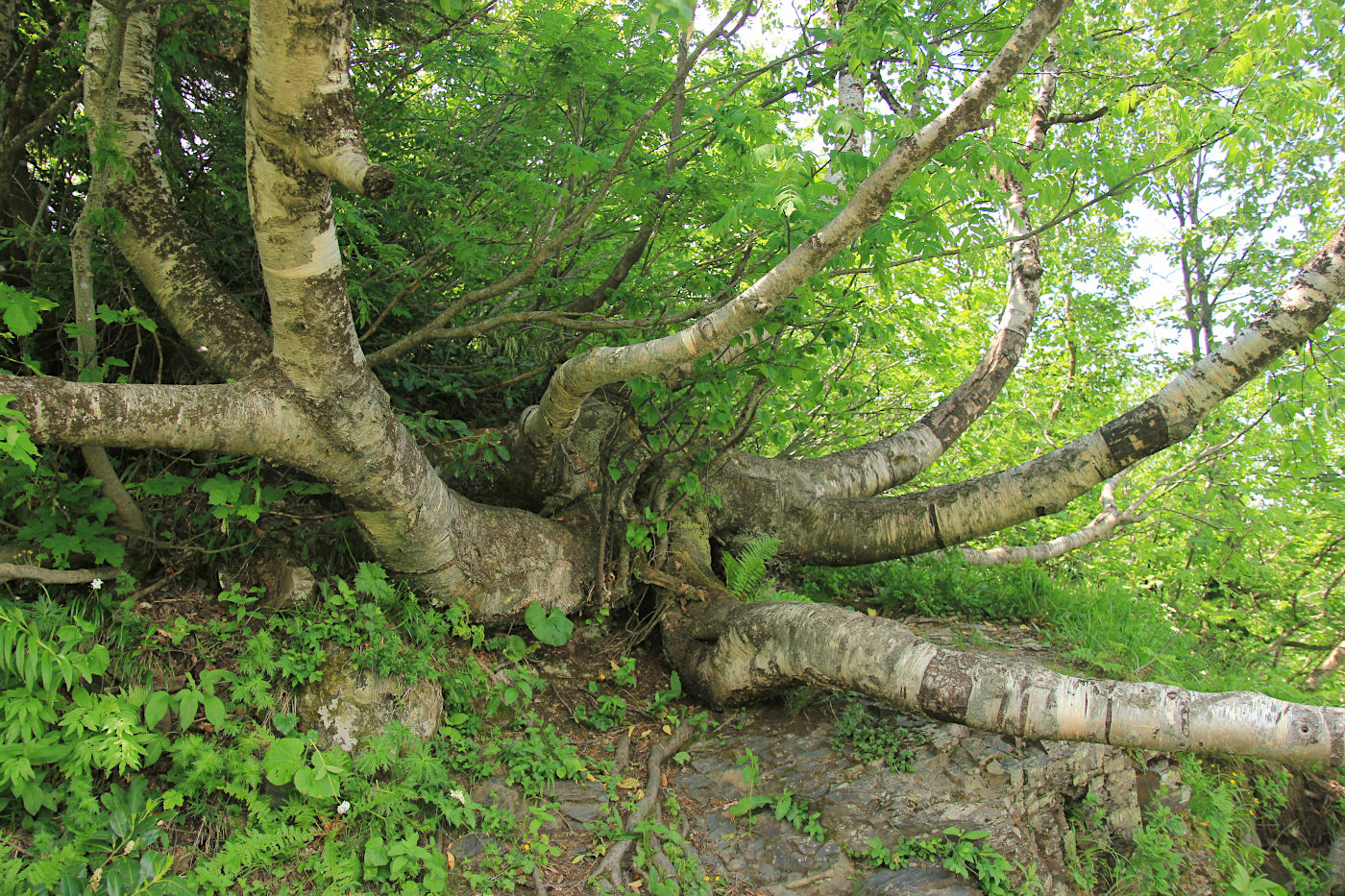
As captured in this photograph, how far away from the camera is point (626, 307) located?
4367 millimetres

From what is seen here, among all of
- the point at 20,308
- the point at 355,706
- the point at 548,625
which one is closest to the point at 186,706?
the point at 355,706

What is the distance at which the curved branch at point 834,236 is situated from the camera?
7.80ft

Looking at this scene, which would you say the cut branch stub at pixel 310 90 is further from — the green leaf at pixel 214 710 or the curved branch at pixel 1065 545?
the curved branch at pixel 1065 545

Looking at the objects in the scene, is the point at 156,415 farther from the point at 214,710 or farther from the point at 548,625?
the point at 548,625

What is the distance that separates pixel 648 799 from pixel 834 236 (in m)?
2.83

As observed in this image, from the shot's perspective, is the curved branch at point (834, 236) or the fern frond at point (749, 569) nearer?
the curved branch at point (834, 236)

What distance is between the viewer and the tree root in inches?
124

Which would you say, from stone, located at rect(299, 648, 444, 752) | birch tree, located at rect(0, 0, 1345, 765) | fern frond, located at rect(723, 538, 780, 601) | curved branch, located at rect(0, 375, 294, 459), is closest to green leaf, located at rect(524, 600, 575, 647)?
birch tree, located at rect(0, 0, 1345, 765)

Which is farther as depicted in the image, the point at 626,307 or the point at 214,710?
the point at 626,307

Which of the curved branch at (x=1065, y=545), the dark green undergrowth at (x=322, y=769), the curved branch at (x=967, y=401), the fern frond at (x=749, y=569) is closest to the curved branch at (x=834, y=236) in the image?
the dark green undergrowth at (x=322, y=769)

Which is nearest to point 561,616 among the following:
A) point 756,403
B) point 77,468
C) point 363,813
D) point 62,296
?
point 363,813

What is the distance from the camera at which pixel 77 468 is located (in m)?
3.65

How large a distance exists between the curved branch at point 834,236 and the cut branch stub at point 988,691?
1.83 metres

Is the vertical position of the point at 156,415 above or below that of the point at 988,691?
above
